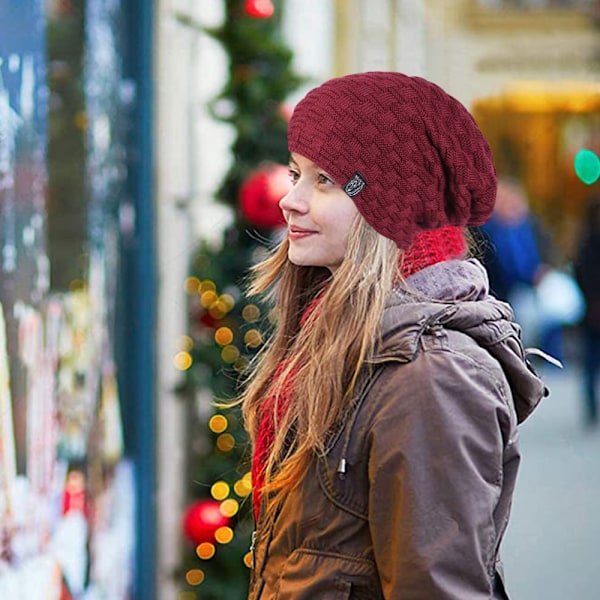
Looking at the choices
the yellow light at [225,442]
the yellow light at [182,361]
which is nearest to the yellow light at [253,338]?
the yellow light at [182,361]

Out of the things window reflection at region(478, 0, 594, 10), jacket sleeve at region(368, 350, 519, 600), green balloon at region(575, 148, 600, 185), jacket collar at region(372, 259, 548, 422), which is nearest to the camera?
jacket sleeve at region(368, 350, 519, 600)

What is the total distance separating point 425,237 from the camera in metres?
2.13

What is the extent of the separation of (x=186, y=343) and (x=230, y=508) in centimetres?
65

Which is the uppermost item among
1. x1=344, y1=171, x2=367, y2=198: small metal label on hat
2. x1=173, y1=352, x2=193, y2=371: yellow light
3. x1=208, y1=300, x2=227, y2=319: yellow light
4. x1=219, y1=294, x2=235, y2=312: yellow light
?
x1=344, y1=171, x2=367, y2=198: small metal label on hat

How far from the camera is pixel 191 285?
485 centimetres

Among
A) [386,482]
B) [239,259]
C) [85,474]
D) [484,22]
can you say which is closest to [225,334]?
[239,259]

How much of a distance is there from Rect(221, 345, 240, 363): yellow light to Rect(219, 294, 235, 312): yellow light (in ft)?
0.49

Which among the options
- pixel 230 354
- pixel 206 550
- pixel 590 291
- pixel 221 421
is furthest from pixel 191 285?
A: pixel 590 291

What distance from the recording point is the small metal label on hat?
2.06 metres

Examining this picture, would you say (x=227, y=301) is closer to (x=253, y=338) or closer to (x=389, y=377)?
(x=253, y=338)

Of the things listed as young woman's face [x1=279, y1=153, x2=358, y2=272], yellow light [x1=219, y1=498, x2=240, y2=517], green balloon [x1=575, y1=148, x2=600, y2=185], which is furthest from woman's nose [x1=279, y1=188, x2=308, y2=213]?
green balloon [x1=575, y1=148, x2=600, y2=185]

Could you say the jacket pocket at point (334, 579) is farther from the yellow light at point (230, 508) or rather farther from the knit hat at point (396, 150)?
the yellow light at point (230, 508)

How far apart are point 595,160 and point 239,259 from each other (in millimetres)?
4165

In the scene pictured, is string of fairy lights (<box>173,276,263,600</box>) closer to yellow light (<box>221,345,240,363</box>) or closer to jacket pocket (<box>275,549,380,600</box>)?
yellow light (<box>221,345,240,363</box>)
